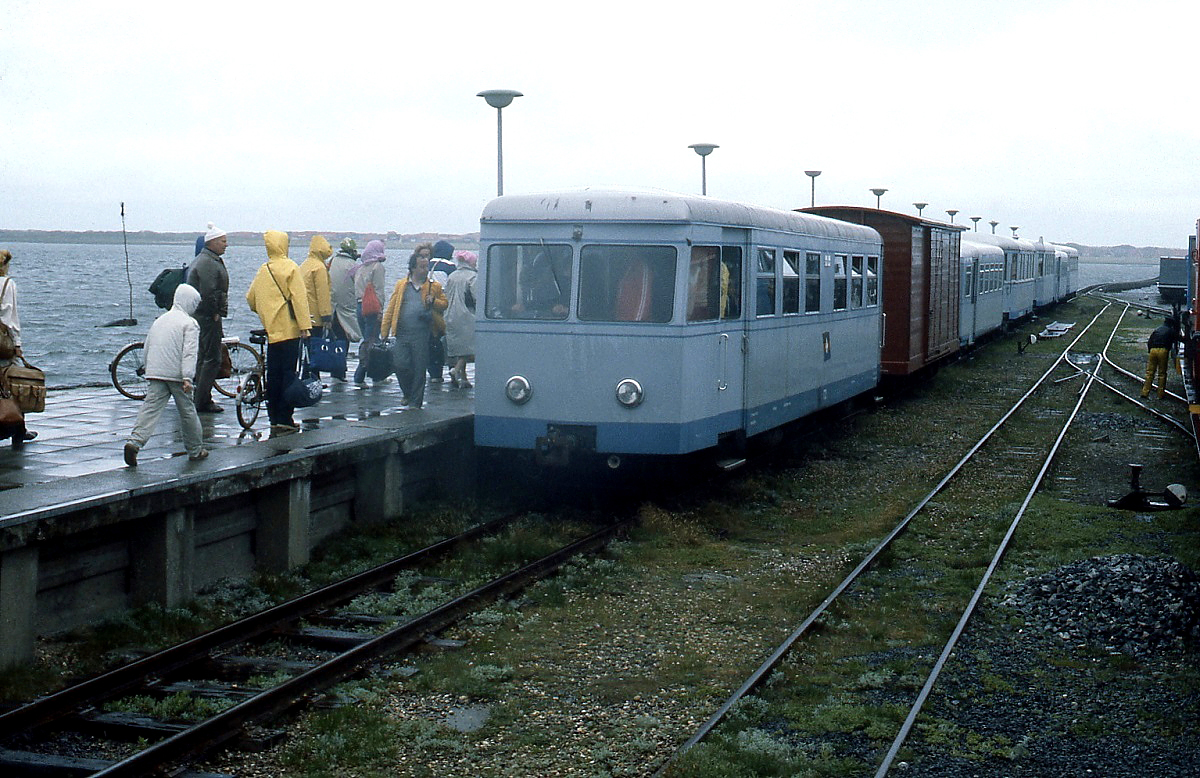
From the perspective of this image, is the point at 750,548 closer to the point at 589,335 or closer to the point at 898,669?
the point at 589,335

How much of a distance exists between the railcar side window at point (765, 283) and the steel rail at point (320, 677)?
3.67m

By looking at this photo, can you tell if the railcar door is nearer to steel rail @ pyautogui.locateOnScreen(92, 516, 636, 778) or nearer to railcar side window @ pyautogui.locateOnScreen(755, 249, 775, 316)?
railcar side window @ pyautogui.locateOnScreen(755, 249, 775, 316)

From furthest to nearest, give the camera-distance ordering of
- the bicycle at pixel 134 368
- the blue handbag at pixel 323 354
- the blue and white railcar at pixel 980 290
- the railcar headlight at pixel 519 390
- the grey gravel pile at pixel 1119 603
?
the blue and white railcar at pixel 980 290, the blue handbag at pixel 323 354, the bicycle at pixel 134 368, the railcar headlight at pixel 519 390, the grey gravel pile at pixel 1119 603

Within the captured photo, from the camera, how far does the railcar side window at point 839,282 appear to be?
16375 millimetres

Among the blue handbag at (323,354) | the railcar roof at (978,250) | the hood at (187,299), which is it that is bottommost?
the blue handbag at (323,354)

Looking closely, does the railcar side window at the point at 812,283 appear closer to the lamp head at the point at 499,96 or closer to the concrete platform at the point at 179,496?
the concrete platform at the point at 179,496

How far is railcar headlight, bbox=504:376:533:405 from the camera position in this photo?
11.9 m

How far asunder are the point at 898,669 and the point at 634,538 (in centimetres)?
409

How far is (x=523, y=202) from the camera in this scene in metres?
12.0

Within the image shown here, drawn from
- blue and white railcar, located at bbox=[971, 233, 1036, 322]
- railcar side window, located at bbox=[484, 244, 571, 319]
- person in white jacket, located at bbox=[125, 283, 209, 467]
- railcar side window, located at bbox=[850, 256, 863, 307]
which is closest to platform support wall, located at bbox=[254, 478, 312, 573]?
person in white jacket, located at bbox=[125, 283, 209, 467]

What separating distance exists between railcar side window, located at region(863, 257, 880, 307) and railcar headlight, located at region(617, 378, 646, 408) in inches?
297

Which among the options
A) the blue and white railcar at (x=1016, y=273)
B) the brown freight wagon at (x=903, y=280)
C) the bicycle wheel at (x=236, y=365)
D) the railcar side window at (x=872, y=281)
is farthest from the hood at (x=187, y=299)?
the blue and white railcar at (x=1016, y=273)

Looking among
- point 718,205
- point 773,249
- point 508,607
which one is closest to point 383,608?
point 508,607

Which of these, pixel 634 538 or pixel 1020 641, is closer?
pixel 1020 641
